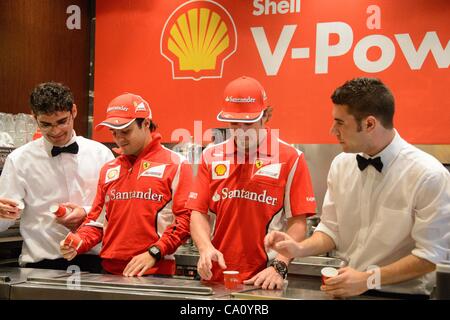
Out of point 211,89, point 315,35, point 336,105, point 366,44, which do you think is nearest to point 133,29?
point 211,89

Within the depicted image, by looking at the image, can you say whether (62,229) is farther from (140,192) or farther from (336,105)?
(336,105)

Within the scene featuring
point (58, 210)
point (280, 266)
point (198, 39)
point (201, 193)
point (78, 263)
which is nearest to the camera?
point (280, 266)

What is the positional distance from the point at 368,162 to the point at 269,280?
63cm

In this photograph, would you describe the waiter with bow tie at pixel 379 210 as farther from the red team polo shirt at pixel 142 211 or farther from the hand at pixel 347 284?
the red team polo shirt at pixel 142 211

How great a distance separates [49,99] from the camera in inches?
123

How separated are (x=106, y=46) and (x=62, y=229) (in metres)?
2.27

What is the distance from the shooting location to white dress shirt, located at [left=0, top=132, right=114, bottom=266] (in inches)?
127

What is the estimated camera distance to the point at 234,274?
93.4 inches

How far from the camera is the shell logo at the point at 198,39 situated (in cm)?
461

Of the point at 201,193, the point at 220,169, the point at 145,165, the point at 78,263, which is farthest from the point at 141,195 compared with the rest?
the point at 78,263

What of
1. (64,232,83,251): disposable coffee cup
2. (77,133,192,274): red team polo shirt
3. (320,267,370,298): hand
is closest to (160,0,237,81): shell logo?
(77,133,192,274): red team polo shirt

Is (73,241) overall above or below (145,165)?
below

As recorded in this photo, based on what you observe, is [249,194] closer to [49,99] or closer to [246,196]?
[246,196]

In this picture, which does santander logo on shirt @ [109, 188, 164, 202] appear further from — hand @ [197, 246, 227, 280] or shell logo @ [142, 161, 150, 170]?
hand @ [197, 246, 227, 280]
